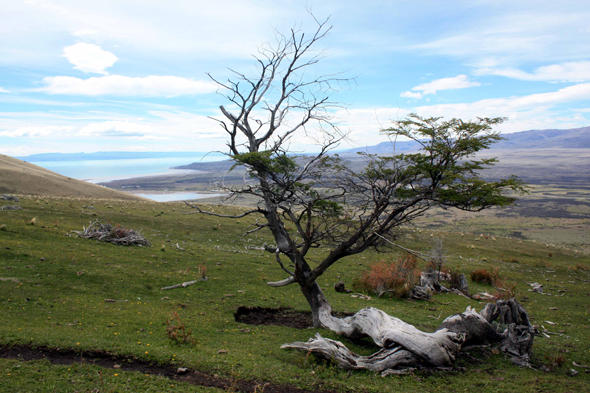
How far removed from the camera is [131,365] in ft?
24.4

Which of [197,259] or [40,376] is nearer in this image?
[40,376]

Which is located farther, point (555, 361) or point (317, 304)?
point (317, 304)

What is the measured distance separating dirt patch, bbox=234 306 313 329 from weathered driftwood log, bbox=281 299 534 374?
137cm

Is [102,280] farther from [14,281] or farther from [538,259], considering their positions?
[538,259]

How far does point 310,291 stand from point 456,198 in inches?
210

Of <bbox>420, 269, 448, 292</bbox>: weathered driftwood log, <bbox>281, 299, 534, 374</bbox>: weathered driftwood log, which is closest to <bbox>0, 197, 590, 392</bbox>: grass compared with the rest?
<bbox>281, 299, 534, 374</bbox>: weathered driftwood log

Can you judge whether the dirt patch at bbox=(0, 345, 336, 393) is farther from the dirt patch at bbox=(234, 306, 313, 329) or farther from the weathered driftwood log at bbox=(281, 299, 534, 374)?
the dirt patch at bbox=(234, 306, 313, 329)

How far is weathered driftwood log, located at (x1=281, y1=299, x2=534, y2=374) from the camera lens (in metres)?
8.34

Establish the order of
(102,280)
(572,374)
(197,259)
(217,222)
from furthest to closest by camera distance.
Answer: (217,222) < (197,259) < (102,280) < (572,374)

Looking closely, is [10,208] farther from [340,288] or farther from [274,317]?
[340,288]

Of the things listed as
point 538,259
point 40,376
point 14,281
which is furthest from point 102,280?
point 538,259

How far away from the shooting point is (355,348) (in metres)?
9.67

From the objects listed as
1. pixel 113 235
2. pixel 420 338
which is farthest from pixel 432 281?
pixel 113 235

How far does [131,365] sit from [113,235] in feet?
47.5
